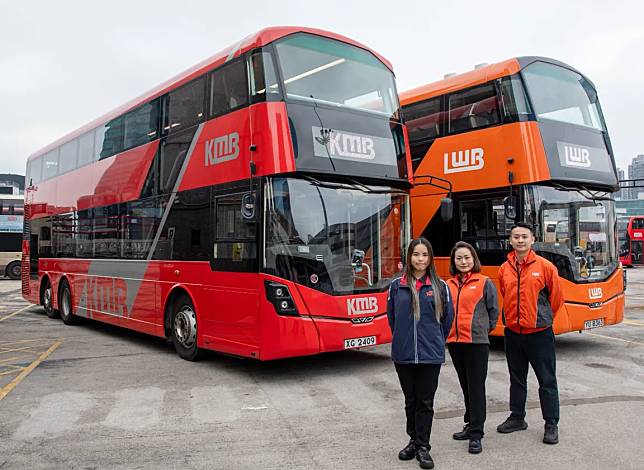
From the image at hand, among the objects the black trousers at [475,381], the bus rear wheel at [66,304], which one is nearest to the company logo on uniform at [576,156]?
the black trousers at [475,381]

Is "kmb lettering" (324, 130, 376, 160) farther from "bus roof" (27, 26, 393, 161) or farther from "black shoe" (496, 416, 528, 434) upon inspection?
"black shoe" (496, 416, 528, 434)

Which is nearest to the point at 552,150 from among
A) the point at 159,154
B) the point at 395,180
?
the point at 395,180

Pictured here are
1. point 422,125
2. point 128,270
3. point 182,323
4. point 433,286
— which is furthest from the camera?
point 422,125

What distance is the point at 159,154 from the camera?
982 centimetres

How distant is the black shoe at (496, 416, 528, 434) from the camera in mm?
5348

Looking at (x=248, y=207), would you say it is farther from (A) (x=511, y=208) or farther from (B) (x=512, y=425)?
(A) (x=511, y=208)

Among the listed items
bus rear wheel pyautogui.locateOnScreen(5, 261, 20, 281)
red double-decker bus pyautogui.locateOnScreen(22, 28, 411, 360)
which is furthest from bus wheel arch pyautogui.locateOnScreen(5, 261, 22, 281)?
red double-decker bus pyautogui.locateOnScreen(22, 28, 411, 360)

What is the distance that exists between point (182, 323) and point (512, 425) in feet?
17.0

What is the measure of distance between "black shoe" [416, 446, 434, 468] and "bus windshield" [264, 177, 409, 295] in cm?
310

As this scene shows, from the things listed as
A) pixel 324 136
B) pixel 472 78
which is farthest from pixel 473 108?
pixel 324 136

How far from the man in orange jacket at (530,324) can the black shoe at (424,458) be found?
3.58ft

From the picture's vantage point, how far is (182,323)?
29.6ft

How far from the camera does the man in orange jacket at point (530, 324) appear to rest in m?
5.16

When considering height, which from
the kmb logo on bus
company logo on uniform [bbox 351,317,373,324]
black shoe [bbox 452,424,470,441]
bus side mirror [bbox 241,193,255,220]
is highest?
bus side mirror [bbox 241,193,255,220]
